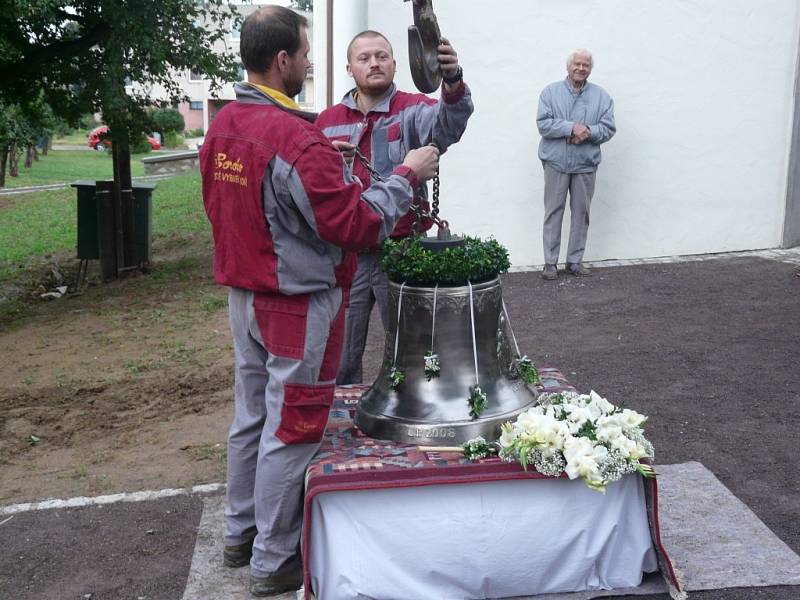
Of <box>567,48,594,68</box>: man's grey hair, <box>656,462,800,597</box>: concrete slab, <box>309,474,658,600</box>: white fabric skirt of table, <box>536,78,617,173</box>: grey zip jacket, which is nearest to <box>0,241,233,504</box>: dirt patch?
<box>309,474,658,600</box>: white fabric skirt of table

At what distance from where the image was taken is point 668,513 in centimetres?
423

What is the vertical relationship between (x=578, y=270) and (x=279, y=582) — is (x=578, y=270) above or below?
above

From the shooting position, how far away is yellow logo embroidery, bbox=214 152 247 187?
3.45 m

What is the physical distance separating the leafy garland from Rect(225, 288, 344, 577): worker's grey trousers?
0.34m

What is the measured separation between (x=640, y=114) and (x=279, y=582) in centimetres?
774

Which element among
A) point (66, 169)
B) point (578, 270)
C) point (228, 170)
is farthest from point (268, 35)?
point (66, 169)

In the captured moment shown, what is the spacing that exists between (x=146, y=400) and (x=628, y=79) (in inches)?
239

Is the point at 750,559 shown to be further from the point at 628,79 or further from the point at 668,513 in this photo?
the point at 628,79

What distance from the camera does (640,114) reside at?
33.4 feet

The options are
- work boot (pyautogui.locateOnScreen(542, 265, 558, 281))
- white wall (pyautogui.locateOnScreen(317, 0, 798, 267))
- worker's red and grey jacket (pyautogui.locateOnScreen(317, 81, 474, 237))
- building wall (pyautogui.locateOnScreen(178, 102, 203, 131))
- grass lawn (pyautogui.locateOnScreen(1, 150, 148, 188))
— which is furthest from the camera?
building wall (pyautogui.locateOnScreen(178, 102, 203, 131))

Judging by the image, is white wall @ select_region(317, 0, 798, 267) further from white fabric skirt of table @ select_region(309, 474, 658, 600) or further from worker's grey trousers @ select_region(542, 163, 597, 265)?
white fabric skirt of table @ select_region(309, 474, 658, 600)

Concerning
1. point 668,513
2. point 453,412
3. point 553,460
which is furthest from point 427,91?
point 668,513

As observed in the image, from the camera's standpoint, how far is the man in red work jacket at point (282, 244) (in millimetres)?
3400

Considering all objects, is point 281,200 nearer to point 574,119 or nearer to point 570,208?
point 574,119
